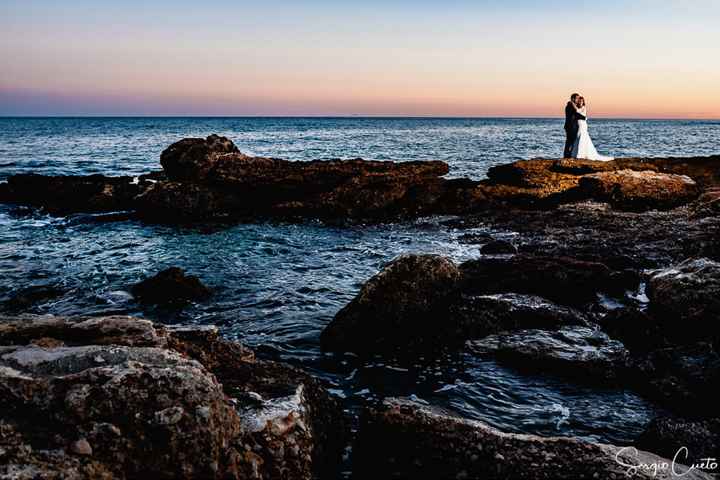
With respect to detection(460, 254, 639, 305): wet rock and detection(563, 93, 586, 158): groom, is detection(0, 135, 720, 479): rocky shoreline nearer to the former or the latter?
detection(460, 254, 639, 305): wet rock

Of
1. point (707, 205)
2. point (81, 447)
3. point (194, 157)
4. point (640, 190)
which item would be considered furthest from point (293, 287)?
point (640, 190)

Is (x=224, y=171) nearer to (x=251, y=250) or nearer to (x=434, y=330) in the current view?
(x=251, y=250)

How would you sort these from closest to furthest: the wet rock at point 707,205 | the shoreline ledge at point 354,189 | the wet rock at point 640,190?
the wet rock at point 707,205 → the wet rock at point 640,190 → the shoreline ledge at point 354,189

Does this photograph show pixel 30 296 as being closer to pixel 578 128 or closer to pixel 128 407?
pixel 128 407

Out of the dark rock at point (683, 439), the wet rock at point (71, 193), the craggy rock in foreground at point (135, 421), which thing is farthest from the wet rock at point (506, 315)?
the wet rock at point (71, 193)

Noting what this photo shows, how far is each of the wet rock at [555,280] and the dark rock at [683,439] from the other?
4764 mm

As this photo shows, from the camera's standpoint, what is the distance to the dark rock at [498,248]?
47.8 ft

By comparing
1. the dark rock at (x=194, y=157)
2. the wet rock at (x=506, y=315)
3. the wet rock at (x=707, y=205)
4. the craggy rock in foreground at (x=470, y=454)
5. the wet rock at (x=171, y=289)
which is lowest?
the wet rock at (x=171, y=289)

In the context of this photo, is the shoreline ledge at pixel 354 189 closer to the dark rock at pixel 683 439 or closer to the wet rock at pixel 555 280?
the wet rock at pixel 555 280

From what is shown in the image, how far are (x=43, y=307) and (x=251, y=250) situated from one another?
20.5 ft

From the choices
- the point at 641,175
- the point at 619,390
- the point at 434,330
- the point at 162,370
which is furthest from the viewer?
the point at 641,175

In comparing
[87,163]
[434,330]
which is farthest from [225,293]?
[87,163]

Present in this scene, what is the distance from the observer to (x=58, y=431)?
12.2 feet
